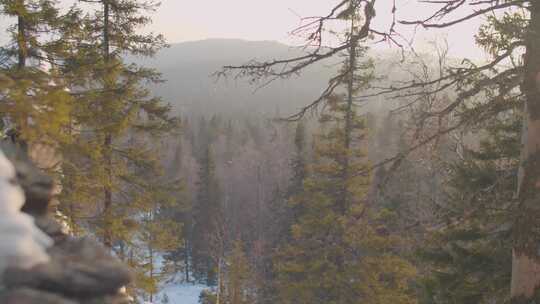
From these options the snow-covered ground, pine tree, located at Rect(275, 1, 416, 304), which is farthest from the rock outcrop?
the snow-covered ground

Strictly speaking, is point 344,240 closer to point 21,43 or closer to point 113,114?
point 113,114

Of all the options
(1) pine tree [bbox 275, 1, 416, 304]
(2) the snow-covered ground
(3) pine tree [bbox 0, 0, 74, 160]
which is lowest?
(2) the snow-covered ground

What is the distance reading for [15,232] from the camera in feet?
9.63

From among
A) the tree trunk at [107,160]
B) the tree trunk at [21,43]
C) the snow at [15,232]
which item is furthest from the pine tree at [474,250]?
the tree trunk at [21,43]

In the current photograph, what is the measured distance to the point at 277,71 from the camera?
4590 millimetres

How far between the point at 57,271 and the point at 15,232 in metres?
0.38

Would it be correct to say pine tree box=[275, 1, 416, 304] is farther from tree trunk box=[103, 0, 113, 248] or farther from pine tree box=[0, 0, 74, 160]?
pine tree box=[0, 0, 74, 160]

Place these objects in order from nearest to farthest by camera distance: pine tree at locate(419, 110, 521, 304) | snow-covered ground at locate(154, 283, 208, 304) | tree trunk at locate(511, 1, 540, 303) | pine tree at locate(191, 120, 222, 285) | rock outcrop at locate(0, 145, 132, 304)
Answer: rock outcrop at locate(0, 145, 132, 304) < tree trunk at locate(511, 1, 540, 303) < pine tree at locate(419, 110, 521, 304) < pine tree at locate(191, 120, 222, 285) < snow-covered ground at locate(154, 283, 208, 304)

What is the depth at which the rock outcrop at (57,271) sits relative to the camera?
2766 millimetres

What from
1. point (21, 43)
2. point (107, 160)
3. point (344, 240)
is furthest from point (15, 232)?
point (344, 240)

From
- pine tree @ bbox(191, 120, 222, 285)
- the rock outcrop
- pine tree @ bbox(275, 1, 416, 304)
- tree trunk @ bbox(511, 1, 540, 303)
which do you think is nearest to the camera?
the rock outcrop

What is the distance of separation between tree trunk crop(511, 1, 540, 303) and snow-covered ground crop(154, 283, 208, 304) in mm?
36816

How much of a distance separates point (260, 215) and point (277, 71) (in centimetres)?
4241

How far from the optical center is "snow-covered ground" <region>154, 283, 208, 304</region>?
40.4 meters
